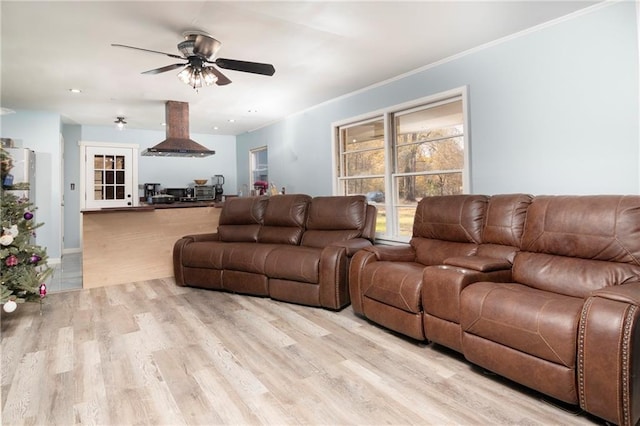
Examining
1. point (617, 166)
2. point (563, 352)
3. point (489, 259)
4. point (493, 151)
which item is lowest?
point (563, 352)

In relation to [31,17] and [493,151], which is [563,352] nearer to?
[493,151]

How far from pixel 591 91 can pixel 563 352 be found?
1.97 meters

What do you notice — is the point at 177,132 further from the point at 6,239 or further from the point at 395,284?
the point at 395,284

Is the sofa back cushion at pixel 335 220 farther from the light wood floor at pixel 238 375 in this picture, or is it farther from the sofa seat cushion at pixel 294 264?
the light wood floor at pixel 238 375

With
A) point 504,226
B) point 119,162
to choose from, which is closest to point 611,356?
point 504,226

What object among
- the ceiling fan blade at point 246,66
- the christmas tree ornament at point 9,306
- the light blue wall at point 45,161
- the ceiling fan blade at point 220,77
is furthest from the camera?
the light blue wall at point 45,161

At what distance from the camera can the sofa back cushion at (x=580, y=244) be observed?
2.06 meters

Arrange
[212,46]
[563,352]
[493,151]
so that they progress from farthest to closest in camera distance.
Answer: [493,151]
[212,46]
[563,352]

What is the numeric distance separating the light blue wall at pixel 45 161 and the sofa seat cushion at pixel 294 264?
13.4 ft

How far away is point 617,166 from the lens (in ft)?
8.22

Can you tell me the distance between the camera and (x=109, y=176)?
6.88 metres

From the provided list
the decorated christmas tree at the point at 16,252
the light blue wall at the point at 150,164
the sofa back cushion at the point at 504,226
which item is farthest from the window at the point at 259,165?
the sofa back cushion at the point at 504,226

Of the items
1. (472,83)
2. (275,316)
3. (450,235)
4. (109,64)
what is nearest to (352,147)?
(472,83)

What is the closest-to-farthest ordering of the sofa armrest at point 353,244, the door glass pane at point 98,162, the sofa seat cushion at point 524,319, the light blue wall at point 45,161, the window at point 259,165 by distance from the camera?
the sofa seat cushion at point 524,319
the sofa armrest at point 353,244
the light blue wall at point 45,161
the door glass pane at point 98,162
the window at point 259,165
